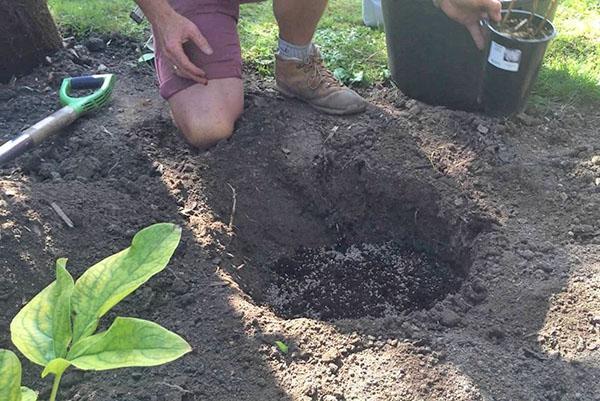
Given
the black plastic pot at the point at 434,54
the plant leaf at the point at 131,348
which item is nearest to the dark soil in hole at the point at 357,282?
the black plastic pot at the point at 434,54

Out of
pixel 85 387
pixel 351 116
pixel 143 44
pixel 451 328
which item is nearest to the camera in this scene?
pixel 85 387

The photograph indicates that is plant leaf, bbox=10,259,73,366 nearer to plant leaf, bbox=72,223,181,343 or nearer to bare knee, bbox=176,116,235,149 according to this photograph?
plant leaf, bbox=72,223,181,343

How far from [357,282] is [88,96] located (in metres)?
1.31

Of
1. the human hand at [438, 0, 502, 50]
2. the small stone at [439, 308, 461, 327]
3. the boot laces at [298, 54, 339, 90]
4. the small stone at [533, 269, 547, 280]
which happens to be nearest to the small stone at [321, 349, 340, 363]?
the small stone at [439, 308, 461, 327]

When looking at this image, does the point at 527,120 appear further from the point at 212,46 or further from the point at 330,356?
the point at 330,356

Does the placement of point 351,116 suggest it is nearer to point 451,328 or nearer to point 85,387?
point 451,328

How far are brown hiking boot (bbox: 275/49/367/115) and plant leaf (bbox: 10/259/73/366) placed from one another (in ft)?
6.60

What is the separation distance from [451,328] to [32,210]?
1.30 m

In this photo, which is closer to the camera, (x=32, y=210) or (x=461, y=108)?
(x=32, y=210)


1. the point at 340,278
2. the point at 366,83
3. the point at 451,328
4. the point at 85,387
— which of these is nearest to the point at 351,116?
the point at 366,83

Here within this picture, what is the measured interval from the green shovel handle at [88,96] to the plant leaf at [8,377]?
1969 millimetres

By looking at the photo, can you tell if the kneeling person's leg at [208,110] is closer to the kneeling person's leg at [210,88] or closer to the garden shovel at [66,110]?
the kneeling person's leg at [210,88]

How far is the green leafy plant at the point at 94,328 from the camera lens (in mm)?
873

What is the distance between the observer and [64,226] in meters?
2.12
